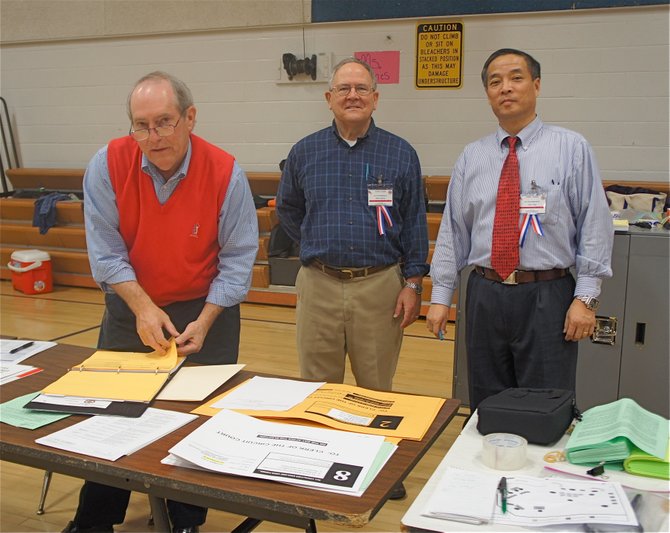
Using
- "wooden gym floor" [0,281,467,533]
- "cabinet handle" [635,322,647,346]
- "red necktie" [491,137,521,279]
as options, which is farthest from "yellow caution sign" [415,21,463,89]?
"red necktie" [491,137,521,279]

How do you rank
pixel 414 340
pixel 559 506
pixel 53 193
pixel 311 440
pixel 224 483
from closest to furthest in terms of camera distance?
1. pixel 559 506
2. pixel 224 483
3. pixel 311 440
4. pixel 414 340
5. pixel 53 193

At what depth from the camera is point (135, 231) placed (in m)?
2.22

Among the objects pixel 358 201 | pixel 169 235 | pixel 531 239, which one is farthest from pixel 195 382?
pixel 531 239

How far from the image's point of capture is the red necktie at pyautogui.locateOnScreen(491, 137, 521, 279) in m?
2.37

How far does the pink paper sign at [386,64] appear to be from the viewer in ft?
19.5

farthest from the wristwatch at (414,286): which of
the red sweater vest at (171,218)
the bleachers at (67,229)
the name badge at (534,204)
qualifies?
the bleachers at (67,229)

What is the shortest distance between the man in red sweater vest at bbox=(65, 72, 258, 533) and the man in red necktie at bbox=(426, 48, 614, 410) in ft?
2.78

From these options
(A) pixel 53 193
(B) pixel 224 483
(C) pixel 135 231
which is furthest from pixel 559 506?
(A) pixel 53 193

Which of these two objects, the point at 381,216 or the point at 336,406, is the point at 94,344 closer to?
the point at 381,216

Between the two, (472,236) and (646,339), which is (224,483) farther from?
(646,339)

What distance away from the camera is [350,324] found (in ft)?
9.21

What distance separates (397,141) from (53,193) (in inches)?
210

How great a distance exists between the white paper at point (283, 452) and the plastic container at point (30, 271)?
18.2 feet

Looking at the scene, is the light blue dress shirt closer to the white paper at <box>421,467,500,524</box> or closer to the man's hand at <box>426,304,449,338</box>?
the man's hand at <box>426,304,449,338</box>
